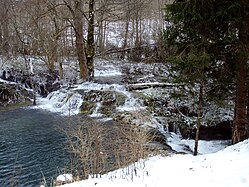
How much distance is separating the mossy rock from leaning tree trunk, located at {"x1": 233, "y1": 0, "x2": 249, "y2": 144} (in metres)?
7.84

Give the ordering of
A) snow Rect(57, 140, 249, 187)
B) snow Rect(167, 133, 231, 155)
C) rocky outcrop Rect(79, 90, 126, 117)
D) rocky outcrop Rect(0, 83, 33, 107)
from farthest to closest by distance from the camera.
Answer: rocky outcrop Rect(0, 83, 33, 107), rocky outcrop Rect(79, 90, 126, 117), snow Rect(167, 133, 231, 155), snow Rect(57, 140, 249, 187)

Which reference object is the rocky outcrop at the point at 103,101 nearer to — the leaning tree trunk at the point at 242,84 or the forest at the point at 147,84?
the forest at the point at 147,84

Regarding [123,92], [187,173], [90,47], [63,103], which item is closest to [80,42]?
[90,47]

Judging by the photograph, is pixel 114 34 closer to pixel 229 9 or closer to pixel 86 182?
pixel 229 9

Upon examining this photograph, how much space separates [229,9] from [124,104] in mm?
8405

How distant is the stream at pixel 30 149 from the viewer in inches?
345

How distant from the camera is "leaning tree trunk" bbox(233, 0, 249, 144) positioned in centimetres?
874

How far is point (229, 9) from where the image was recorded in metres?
8.55

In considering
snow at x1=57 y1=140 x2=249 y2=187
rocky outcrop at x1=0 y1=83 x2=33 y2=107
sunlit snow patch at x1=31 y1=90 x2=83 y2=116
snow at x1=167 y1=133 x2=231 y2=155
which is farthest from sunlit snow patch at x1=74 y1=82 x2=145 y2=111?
snow at x1=57 y1=140 x2=249 y2=187

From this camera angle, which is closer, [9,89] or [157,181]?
[157,181]

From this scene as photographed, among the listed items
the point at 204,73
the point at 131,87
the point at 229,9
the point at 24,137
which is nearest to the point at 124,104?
the point at 131,87

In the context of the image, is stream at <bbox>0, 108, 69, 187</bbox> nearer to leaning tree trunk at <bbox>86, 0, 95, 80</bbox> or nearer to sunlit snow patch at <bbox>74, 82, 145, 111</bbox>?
sunlit snow patch at <bbox>74, 82, 145, 111</bbox>

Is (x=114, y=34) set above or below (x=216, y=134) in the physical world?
above

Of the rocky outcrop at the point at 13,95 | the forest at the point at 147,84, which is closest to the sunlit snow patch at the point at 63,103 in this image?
the forest at the point at 147,84
